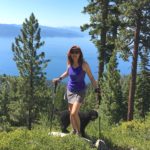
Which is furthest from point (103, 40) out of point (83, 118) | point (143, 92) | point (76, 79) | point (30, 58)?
point (30, 58)

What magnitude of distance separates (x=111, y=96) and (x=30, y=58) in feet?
59.0

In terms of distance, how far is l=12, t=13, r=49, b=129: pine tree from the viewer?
187 ft

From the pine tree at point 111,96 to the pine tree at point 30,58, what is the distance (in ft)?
55.8

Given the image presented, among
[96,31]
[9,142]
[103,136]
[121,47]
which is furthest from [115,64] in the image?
[9,142]

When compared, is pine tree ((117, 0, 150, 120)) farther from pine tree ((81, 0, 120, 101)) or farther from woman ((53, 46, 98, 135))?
woman ((53, 46, 98, 135))

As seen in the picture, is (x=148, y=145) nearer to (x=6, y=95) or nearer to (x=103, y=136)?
(x=103, y=136)

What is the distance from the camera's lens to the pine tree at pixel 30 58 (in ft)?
187

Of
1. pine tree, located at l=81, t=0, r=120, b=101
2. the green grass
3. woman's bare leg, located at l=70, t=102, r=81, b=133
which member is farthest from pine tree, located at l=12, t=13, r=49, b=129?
woman's bare leg, located at l=70, t=102, r=81, b=133

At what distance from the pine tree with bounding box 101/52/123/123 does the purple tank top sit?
29973 millimetres

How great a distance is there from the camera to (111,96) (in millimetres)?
42688

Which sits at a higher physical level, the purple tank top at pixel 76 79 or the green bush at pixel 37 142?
the purple tank top at pixel 76 79

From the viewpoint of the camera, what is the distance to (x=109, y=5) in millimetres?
33906

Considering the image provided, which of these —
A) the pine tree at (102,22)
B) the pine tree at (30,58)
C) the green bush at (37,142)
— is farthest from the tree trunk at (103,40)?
the pine tree at (30,58)

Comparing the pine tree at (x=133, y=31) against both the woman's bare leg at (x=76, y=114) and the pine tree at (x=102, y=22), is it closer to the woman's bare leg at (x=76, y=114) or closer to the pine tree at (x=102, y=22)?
the pine tree at (x=102, y=22)
